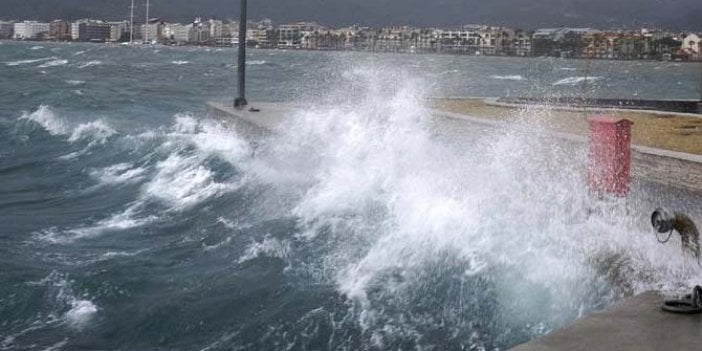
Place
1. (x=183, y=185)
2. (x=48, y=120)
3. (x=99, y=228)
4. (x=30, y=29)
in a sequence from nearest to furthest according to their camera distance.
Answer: (x=99, y=228)
(x=183, y=185)
(x=48, y=120)
(x=30, y=29)

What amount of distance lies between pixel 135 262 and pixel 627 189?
15.8 ft

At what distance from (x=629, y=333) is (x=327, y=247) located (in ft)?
14.0

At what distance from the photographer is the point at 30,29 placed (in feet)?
526

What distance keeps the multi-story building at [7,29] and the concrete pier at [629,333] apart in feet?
554

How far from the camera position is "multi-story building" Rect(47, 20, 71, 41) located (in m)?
155

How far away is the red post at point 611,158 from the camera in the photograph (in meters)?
8.05

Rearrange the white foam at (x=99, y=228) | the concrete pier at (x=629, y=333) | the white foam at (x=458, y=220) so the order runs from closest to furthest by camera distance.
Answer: the concrete pier at (x=629, y=333), the white foam at (x=458, y=220), the white foam at (x=99, y=228)

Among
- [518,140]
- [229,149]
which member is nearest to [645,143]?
[518,140]

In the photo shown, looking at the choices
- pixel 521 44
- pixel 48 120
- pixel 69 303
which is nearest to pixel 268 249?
pixel 69 303

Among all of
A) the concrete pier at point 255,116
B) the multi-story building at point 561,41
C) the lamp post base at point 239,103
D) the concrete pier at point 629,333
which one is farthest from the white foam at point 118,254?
the multi-story building at point 561,41

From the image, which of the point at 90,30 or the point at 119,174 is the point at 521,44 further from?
the point at 90,30

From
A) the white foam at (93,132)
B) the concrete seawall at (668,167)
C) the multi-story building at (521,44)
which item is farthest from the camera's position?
the multi-story building at (521,44)

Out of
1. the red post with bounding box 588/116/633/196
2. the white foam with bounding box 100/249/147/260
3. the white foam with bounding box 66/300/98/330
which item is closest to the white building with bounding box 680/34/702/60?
the red post with bounding box 588/116/633/196

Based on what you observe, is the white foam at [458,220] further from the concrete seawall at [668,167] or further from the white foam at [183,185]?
the white foam at [183,185]
